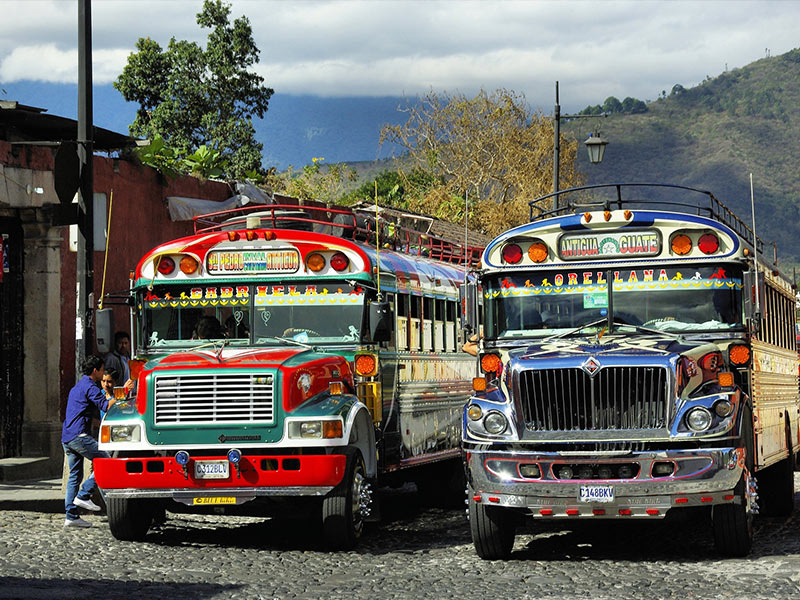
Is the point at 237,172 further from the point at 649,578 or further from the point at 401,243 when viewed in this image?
the point at 649,578

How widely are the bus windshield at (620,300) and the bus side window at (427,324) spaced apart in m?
3.48

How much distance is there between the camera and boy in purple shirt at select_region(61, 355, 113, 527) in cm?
1359

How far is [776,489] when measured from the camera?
1444cm

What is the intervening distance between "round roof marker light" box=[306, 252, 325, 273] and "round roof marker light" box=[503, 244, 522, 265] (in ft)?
6.20

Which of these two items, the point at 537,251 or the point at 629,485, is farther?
the point at 537,251

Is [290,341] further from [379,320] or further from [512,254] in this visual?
[512,254]

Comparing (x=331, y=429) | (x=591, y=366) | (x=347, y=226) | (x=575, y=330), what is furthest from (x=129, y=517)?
(x=591, y=366)

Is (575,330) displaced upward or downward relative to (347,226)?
downward

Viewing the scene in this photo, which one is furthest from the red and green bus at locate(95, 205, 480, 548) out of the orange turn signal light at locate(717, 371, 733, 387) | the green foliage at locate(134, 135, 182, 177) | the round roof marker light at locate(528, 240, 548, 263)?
the green foliage at locate(134, 135, 182, 177)

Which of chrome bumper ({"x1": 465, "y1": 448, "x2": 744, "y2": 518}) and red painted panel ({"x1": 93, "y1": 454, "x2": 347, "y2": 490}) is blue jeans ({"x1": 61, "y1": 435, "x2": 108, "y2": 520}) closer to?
red painted panel ({"x1": 93, "y1": 454, "x2": 347, "y2": 490})

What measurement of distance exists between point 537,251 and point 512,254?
22 centimetres

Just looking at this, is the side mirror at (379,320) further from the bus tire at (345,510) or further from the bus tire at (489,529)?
the bus tire at (489,529)

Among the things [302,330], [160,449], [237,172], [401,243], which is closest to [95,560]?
→ [160,449]

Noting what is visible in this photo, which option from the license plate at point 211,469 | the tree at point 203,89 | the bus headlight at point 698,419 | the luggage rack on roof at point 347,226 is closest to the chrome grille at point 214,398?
the license plate at point 211,469
